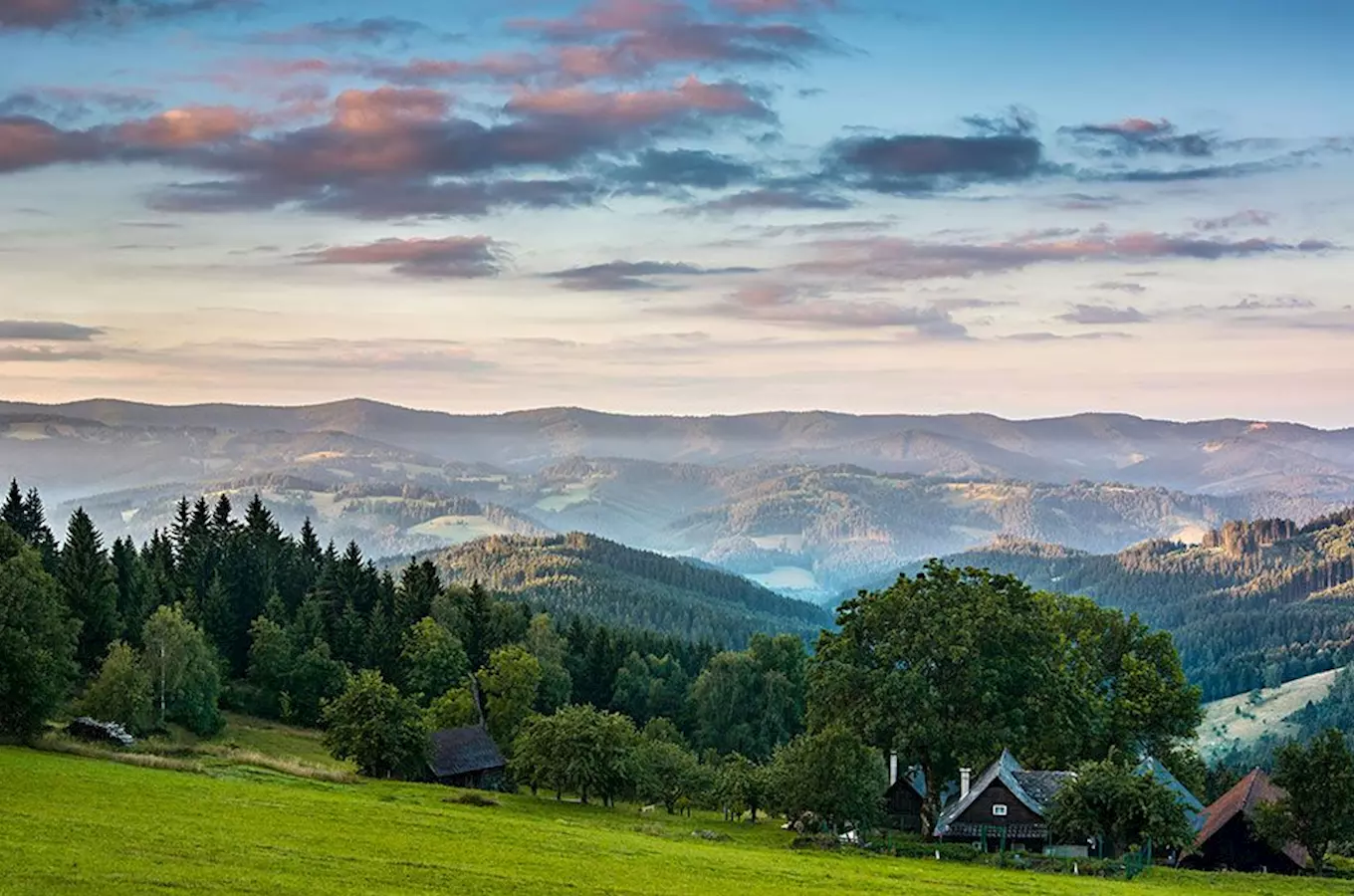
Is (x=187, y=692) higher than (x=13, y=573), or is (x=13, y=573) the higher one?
(x=13, y=573)

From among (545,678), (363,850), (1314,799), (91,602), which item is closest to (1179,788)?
(1314,799)

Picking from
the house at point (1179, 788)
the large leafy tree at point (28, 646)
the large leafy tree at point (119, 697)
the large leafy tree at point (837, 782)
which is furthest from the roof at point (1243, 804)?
the large leafy tree at point (119, 697)

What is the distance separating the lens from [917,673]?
88062 millimetres

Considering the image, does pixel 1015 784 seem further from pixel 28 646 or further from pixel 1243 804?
pixel 28 646

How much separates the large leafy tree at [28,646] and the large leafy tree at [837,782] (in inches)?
1677

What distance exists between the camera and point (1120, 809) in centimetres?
7988

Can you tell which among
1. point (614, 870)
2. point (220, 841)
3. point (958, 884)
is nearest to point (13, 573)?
point (220, 841)

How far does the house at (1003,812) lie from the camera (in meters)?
87.3

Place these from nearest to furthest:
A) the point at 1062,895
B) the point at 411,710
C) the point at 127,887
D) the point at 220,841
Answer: the point at 127,887, the point at 220,841, the point at 1062,895, the point at 411,710

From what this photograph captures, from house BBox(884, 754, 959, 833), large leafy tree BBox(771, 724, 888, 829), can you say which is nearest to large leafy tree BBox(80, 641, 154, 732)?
large leafy tree BBox(771, 724, 888, 829)

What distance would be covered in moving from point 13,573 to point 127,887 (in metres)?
52.7

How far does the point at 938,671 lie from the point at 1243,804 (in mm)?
20424

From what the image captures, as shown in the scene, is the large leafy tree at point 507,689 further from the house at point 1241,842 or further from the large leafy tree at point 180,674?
the house at point 1241,842

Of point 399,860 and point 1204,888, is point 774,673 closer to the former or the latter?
point 1204,888
